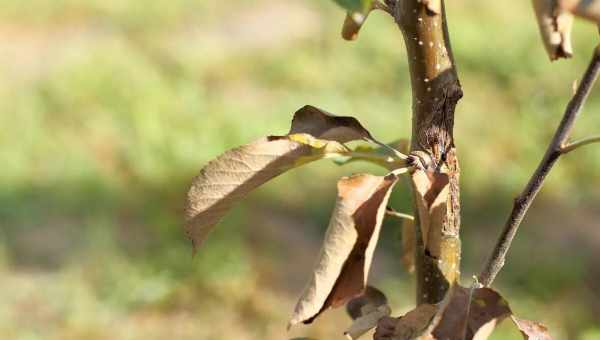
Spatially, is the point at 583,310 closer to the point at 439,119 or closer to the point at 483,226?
the point at 483,226

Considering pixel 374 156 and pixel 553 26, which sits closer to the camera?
pixel 553 26

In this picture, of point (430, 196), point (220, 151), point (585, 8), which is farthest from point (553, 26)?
point (220, 151)

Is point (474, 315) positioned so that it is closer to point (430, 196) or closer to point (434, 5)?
point (430, 196)

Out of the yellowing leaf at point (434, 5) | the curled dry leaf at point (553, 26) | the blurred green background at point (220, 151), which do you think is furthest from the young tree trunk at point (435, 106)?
the blurred green background at point (220, 151)

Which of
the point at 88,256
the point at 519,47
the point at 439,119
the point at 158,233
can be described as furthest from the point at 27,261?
the point at 519,47

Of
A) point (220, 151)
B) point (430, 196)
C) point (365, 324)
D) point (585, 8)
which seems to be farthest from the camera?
point (220, 151)

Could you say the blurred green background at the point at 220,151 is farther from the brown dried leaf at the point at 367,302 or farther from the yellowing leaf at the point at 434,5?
the yellowing leaf at the point at 434,5

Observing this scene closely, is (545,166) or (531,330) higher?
(545,166)
